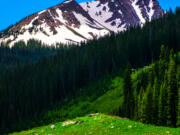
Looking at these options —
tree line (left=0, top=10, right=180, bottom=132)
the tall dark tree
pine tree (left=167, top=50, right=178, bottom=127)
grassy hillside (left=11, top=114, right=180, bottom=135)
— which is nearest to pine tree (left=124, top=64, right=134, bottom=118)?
the tall dark tree

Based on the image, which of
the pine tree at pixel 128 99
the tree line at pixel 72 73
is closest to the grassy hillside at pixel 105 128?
the pine tree at pixel 128 99

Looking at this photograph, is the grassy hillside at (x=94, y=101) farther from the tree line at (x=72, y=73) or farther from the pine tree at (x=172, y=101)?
the pine tree at (x=172, y=101)

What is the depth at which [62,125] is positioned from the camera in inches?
1010

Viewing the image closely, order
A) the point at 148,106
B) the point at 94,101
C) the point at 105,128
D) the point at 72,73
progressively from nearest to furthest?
the point at 105,128 → the point at 148,106 → the point at 94,101 → the point at 72,73

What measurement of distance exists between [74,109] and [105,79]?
2303 centimetres

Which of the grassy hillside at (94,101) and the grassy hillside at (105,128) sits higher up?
the grassy hillside at (105,128)

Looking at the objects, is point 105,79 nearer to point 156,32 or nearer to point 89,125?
point 156,32

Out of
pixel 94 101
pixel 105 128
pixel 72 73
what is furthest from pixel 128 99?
pixel 72 73

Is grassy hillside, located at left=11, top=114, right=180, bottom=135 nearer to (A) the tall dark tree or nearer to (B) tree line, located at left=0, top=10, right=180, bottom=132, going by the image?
(A) the tall dark tree

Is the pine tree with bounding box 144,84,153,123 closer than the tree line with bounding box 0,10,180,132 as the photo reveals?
Yes

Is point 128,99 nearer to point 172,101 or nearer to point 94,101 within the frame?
point 172,101

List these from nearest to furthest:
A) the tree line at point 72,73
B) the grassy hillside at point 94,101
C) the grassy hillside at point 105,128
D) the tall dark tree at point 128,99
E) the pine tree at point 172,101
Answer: the grassy hillside at point 105,128
the pine tree at point 172,101
the tall dark tree at point 128,99
the grassy hillside at point 94,101
the tree line at point 72,73

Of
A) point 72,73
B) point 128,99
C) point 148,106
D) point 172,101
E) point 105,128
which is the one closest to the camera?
point 105,128

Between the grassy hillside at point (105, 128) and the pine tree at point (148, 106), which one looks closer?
the grassy hillside at point (105, 128)
